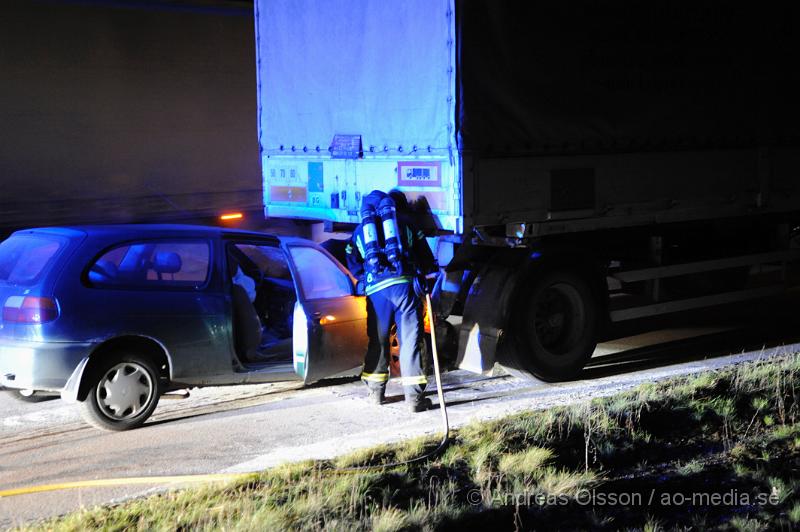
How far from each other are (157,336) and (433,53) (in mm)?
2837

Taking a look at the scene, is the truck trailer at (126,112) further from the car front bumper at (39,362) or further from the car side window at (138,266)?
the car front bumper at (39,362)

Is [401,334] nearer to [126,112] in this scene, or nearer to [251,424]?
[251,424]

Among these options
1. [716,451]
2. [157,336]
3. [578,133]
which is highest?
[578,133]

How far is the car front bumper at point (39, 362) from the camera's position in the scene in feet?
21.6

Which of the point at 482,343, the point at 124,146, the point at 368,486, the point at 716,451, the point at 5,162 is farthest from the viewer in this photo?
the point at 124,146

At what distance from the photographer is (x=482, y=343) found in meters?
8.10

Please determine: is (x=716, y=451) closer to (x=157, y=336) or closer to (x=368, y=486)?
(x=368, y=486)

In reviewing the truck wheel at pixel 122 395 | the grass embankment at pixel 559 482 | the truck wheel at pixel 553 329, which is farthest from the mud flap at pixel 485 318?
the truck wheel at pixel 122 395

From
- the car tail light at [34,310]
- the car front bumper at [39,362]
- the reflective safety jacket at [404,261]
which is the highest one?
the reflective safety jacket at [404,261]

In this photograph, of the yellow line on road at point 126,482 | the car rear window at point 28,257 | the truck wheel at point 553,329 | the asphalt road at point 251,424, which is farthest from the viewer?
the truck wheel at point 553,329

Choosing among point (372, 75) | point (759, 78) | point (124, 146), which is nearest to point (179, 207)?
point (124, 146)

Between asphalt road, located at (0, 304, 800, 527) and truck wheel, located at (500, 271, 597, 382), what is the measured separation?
6.9 inches

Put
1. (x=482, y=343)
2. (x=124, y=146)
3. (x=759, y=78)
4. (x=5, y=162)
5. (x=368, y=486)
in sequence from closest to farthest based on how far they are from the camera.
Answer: (x=368, y=486) → (x=482, y=343) → (x=759, y=78) → (x=5, y=162) → (x=124, y=146)

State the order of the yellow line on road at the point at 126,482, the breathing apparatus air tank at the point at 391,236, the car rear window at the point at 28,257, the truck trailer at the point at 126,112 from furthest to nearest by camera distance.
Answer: the truck trailer at the point at 126,112 < the breathing apparatus air tank at the point at 391,236 < the car rear window at the point at 28,257 < the yellow line on road at the point at 126,482
